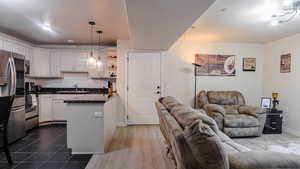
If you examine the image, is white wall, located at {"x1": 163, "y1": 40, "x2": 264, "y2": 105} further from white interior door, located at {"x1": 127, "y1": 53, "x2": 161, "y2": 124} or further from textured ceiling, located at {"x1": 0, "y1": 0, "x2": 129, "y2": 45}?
textured ceiling, located at {"x1": 0, "y1": 0, "x2": 129, "y2": 45}

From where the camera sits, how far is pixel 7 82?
335 centimetres

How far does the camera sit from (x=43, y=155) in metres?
2.93

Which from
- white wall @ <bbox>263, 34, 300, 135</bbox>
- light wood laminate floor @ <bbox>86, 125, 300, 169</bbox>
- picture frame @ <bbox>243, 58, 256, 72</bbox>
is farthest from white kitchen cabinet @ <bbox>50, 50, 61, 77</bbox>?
white wall @ <bbox>263, 34, 300, 135</bbox>

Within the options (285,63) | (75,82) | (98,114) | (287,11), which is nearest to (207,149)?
(98,114)

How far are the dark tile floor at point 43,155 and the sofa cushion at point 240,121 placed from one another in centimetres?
289

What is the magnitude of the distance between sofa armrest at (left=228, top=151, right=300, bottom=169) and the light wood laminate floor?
1295 mm

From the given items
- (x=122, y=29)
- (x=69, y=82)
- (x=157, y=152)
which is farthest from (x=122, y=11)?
(x=69, y=82)

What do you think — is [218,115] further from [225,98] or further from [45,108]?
[45,108]

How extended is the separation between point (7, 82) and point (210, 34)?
179 inches

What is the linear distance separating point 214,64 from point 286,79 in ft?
5.86

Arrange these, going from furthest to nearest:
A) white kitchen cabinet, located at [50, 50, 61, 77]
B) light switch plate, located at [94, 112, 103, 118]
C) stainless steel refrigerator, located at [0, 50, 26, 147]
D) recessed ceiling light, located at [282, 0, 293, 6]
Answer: white kitchen cabinet, located at [50, 50, 61, 77]
stainless steel refrigerator, located at [0, 50, 26, 147]
light switch plate, located at [94, 112, 103, 118]
recessed ceiling light, located at [282, 0, 293, 6]

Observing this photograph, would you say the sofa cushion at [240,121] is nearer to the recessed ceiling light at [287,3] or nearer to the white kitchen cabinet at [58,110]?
the recessed ceiling light at [287,3]

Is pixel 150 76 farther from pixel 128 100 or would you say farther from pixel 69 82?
pixel 69 82

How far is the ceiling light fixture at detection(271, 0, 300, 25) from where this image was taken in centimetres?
254
